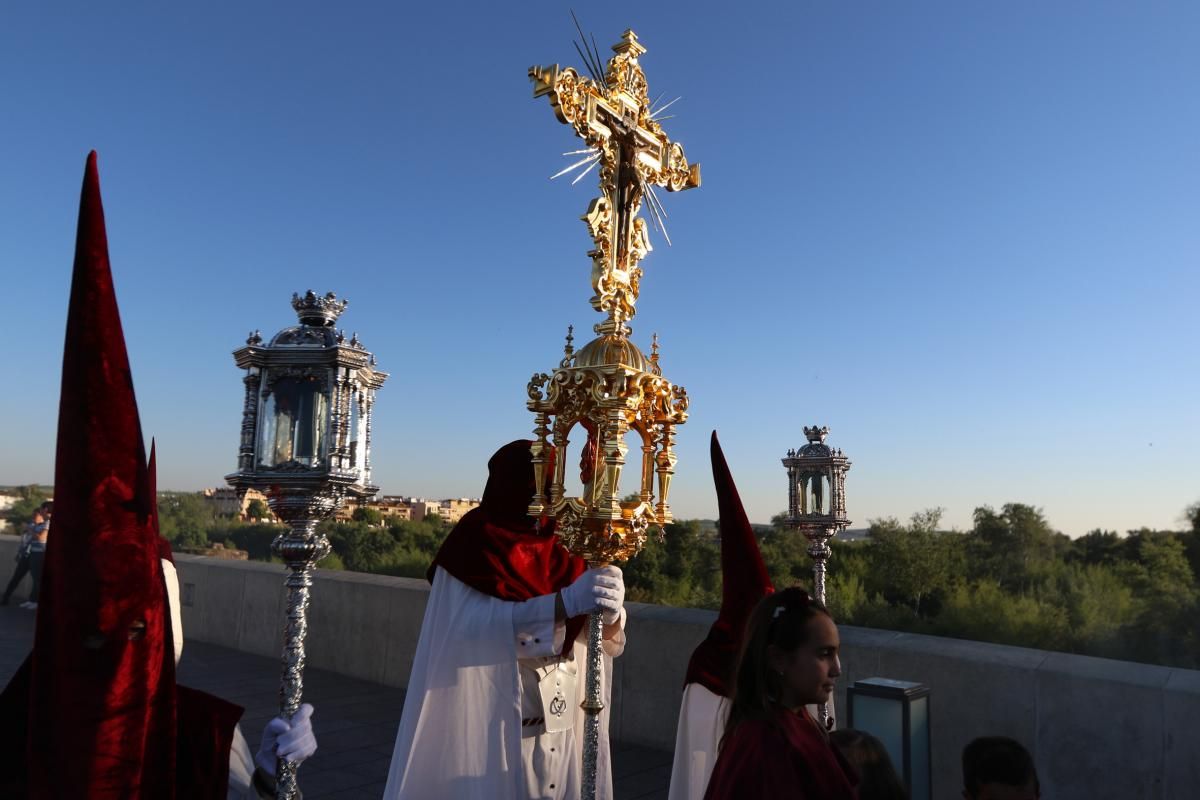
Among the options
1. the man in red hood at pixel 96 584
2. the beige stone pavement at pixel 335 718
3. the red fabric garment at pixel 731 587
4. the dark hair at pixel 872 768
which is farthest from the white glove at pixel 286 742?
the beige stone pavement at pixel 335 718

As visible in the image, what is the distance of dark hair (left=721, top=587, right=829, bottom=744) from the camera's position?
2.09 meters

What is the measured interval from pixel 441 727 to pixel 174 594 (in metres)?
1.54

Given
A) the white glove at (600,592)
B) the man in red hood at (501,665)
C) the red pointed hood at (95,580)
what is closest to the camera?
the red pointed hood at (95,580)

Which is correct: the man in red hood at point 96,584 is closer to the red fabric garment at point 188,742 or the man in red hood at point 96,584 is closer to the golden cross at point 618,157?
the red fabric garment at point 188,742

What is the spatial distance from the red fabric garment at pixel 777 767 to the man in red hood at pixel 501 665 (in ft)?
4.96

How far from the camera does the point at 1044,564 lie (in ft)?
53.2

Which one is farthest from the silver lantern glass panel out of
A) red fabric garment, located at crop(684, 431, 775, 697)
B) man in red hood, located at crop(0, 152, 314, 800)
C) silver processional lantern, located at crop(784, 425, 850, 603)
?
man in red hood, located at crop(0, 152, 314, 800)

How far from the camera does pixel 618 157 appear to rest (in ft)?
12.6

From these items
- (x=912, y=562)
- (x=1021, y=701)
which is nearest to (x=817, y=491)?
(x=1021, y=701)

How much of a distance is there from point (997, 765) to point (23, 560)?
17.9m

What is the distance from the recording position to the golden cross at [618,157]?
140 inches

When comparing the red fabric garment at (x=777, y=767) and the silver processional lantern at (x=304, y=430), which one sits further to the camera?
the silver processional lantern at (x=304, y=430)

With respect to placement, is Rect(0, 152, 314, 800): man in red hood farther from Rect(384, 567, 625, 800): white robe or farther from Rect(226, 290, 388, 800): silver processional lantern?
Rect(384, 567, 625, 800): white robe

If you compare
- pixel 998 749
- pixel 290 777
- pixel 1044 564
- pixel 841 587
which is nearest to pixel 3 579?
pixel 841 587
